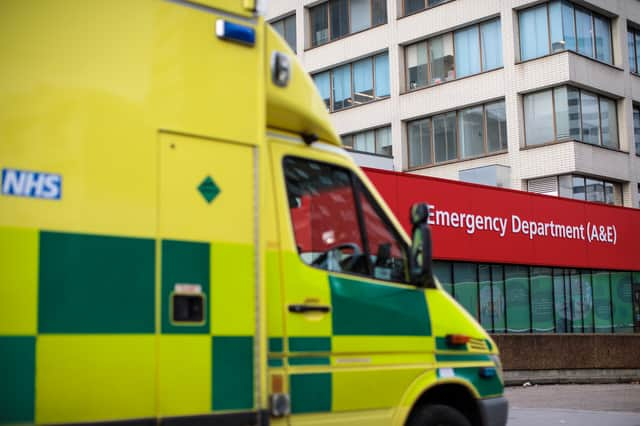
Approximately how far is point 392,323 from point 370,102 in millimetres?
30575

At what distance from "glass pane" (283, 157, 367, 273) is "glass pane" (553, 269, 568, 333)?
2145 cm

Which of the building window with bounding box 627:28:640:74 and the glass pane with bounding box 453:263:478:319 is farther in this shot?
the building window with bounding box 627:28:640:74

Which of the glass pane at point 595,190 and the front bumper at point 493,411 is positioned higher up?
the glass pane at point 595,190

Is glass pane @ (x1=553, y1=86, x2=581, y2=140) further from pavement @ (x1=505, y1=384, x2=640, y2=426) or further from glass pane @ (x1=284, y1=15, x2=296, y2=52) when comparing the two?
glass pane @ (x1=284, y1=15, x2=296, y2=52)

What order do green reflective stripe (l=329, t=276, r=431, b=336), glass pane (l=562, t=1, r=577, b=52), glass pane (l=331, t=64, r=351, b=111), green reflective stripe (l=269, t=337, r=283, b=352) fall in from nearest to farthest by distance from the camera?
1. green reflective stripe (l=269, t=337, r=283, b=352)
2. green reflective stripe (l=329, t=276, r=431, b=336)
3. glass pane (l=562, t=1, r=577, b=52)
4. glass pane (l=331, t=64, r=351, b=111)

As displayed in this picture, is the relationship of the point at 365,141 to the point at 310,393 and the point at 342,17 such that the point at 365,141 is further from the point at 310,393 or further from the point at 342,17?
the point at 310,393

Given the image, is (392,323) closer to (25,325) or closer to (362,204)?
(362,204)

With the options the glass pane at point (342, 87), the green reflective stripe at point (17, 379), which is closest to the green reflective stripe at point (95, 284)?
the green reflective stripe at point (17, 379)

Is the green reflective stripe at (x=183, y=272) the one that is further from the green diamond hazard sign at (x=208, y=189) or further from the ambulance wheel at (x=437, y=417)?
the ambulance wheel at (x=437, y=417)

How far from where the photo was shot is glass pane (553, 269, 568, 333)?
85.6ft

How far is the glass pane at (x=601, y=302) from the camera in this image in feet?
90.4

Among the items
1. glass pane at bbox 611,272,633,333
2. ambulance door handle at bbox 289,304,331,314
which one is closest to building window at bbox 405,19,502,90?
glass pane at bbox 611,272,633,333

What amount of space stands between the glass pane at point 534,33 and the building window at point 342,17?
5993 mm

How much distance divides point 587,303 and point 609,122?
28.0 feet
